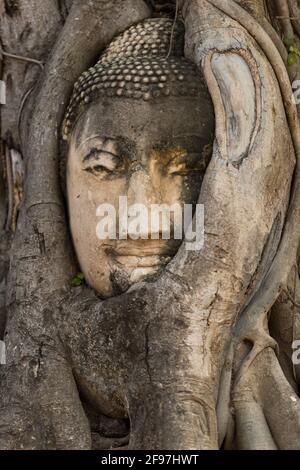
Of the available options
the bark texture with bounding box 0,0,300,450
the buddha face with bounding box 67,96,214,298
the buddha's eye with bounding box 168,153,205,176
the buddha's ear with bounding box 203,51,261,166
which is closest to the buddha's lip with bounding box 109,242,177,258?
the buddha face with bounding box 67,96,214,298

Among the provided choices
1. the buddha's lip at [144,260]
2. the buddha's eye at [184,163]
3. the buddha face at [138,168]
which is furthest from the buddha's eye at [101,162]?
the buddha's lip at [144,260]

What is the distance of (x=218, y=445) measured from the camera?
4.16 metres

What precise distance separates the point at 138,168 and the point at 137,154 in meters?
0.05

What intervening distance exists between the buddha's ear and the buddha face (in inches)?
3.5

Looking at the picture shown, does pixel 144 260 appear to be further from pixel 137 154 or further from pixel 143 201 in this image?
pixel 137 154

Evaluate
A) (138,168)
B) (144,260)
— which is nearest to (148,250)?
(144,260)

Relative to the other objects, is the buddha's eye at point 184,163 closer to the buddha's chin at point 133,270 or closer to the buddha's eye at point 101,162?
the buddha's eye at point 101,162

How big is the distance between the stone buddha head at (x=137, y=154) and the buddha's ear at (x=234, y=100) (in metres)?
0.08

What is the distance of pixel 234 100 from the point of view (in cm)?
435

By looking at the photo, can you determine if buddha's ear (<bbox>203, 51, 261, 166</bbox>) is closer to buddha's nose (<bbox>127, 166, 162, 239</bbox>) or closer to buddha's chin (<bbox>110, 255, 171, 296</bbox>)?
buddha's nose (<bbox>127, 166, 162, 239</bbox>)

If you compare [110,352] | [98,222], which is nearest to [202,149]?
[98,222]

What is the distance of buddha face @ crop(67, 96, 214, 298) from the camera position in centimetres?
434

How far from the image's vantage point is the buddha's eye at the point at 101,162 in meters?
4.38

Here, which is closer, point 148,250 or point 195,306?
point 195,306
